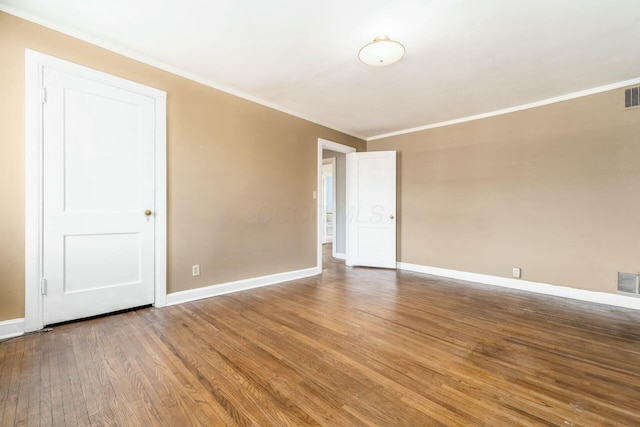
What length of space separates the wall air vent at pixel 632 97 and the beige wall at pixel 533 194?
5 cm

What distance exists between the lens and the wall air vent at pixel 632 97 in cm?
294

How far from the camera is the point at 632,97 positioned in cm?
296

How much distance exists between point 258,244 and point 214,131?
4.99 ft

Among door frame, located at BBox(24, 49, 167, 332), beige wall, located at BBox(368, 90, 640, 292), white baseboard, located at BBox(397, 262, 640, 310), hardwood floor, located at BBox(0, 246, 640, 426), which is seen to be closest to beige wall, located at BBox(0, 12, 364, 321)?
door frame, located at BBox(24, 49, 167, 332)

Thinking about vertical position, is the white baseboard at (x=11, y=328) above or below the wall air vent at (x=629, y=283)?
below

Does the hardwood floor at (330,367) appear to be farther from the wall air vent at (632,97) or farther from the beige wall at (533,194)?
the wall air vent at (632,97)

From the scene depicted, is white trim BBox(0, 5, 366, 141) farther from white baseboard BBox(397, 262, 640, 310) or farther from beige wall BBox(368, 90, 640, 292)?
white baseboard BBox(397, 262, 640, 310)

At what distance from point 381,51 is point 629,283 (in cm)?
367

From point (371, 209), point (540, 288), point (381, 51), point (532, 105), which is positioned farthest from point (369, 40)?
point (540, 288)

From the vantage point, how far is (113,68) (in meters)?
2.53

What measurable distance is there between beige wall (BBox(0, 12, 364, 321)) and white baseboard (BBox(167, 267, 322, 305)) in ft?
0.21

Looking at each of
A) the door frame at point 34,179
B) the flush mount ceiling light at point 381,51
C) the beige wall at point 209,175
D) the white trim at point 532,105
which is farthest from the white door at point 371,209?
the door frame at point 34,179

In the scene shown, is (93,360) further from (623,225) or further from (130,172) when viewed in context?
(623,225)

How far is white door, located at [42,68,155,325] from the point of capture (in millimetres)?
2273
